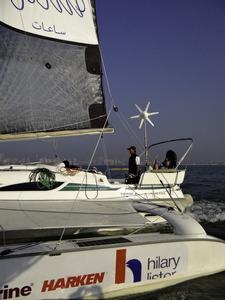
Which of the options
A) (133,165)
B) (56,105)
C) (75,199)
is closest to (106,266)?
(75,199)

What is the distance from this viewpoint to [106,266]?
5703 mm

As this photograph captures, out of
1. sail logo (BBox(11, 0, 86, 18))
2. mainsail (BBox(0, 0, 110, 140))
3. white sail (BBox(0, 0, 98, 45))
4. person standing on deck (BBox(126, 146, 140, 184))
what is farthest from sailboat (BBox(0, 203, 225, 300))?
sail logo (BBox(11, 0, 86, 18))

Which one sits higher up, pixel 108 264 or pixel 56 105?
pixel 56 105

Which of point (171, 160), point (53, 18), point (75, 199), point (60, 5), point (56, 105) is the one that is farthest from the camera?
point (171, 160)

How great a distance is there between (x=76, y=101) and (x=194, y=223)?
5.31 metres

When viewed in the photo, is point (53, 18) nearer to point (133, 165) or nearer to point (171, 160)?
point (133, 165)

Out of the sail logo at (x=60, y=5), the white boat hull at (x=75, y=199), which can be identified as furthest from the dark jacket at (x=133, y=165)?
the sail logo at (x=60, y=5)

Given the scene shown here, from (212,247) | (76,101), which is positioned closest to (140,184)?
(76,101)

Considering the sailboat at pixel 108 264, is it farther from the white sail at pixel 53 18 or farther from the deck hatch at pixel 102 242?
the white sail at pixel 53 18

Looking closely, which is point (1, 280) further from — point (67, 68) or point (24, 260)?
point (67, 68)

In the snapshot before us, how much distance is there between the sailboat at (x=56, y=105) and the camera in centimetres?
868

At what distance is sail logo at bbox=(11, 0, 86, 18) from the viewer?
1006 cm

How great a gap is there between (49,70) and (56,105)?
105 cm

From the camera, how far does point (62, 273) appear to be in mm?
5383
